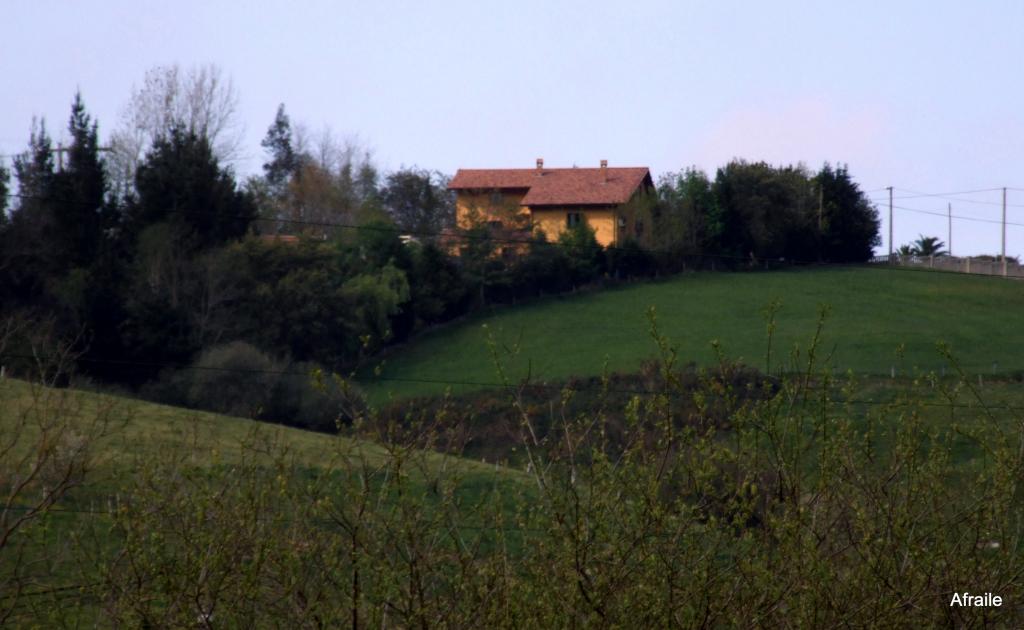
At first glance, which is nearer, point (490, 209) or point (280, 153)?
point (490, 209)

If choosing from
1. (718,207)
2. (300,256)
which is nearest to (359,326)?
(300,256)

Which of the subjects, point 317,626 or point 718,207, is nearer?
point 317,626

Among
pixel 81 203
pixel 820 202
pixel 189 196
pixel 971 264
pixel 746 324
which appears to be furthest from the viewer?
pixel 820 202

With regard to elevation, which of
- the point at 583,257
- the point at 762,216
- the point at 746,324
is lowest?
the point at 746,324

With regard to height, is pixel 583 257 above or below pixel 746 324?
above

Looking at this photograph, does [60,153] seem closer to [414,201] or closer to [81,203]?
[81,203]

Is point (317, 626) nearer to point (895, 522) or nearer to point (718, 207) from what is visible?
point (895, 522)

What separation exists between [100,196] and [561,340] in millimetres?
16742

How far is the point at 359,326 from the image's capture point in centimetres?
3853

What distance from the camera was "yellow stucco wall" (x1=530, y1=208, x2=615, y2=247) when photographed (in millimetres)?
54438

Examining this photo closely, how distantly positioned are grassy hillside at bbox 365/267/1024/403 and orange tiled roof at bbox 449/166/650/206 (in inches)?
409

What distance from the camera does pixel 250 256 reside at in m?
38.0

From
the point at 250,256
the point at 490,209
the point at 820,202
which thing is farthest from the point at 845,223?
the point at 250,256

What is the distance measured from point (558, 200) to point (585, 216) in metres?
6.88
